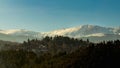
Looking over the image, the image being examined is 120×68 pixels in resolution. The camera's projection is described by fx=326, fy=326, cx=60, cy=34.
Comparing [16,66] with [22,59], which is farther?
[22,59]

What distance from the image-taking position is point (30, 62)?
135 meters

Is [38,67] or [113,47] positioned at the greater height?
[113,47]

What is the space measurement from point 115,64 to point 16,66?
159 feet

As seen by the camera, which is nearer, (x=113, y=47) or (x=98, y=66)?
(x=98, y=66)

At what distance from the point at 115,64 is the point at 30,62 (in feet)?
166

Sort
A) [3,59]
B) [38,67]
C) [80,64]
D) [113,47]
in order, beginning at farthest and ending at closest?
[3,59]
[38,67]
[113,47]
[80,64]

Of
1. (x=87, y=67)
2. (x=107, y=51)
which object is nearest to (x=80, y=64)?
(x=87, y=67)

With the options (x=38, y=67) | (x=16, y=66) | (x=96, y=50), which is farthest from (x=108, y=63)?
(x=16, y=66)

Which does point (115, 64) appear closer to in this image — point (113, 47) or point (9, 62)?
point (113, 47)

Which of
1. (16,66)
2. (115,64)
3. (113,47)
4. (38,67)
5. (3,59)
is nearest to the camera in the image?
(115,64)

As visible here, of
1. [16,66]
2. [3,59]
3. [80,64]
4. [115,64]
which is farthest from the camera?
[3,59]

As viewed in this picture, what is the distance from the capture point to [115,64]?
3644 inches

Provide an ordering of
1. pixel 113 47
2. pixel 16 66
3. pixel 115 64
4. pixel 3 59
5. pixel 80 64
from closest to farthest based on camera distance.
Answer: pixel 115 64 < pixel 80 64 < pixel 113 47 < pixel 16 66 < pixel 3 59

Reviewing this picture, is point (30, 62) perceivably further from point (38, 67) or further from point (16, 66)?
point (38, 67)
